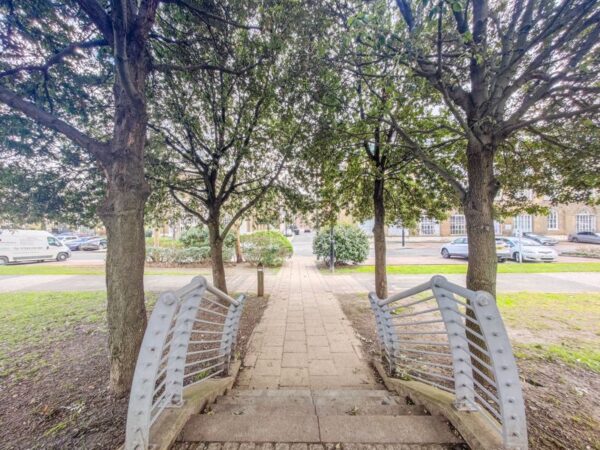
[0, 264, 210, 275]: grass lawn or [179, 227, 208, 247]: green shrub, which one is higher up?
[179, 227, 208, 247]: green shrub

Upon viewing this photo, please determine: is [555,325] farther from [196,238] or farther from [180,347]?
[196,238]

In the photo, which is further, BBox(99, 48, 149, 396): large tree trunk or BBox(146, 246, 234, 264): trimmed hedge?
BBox(146, 246, 234, 264): trimmed hedge

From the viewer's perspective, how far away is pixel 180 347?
2039 mm

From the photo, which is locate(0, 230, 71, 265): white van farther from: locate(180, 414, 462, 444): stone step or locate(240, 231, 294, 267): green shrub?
locate(180, 414, 462, 444): stone step

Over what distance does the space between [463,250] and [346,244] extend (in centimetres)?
773

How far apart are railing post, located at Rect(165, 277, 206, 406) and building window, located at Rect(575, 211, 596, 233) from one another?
39.0m

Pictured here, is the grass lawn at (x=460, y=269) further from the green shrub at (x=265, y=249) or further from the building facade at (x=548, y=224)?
the building facade at (x=548, y=224)

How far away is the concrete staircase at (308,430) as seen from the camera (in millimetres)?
1682

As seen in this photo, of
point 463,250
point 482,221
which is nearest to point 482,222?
point 482,221

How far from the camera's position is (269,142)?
561 centimetres

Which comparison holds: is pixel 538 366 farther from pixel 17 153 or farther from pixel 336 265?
pixel 336 265

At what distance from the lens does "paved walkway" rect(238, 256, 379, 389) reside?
3.21m

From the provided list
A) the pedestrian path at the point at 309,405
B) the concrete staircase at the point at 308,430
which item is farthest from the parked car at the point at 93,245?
the concrete staircase at the point at 308,430

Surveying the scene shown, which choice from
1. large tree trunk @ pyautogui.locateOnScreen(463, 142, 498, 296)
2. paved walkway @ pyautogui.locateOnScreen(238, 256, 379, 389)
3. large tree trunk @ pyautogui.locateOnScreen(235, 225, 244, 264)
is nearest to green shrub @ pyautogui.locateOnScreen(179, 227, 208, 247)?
large tree trunk @ pyautogui.locateOnScreen(235, 225, 244, 264)
